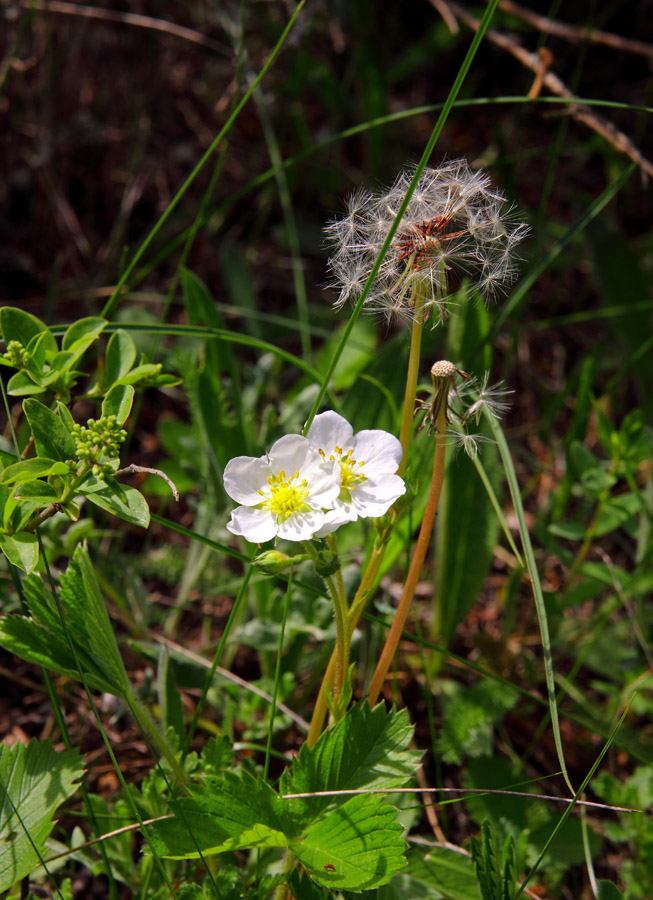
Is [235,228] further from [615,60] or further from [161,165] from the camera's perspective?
[615,60]

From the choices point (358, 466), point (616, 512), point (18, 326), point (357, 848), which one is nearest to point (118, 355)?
point (18, 326)

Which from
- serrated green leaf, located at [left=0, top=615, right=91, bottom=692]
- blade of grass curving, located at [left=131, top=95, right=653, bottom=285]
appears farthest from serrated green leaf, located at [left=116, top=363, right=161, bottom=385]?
blade of grass curving, located at [left=131, top=95, right=653, bottom=285]

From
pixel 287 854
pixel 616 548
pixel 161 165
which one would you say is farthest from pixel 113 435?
pixel 161 165

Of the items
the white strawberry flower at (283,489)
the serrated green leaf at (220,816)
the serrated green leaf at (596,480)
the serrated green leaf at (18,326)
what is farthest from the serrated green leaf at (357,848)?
the serrated green leaf at (596,480)

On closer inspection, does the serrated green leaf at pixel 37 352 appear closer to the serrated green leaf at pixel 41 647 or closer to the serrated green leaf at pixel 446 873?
the serrated green leaf at pixel 41 647

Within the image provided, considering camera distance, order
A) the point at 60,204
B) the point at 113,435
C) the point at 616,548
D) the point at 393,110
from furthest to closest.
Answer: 1. the point at 393,110
2. the point at 60,204
3. the point at 616,548
4. the point at 113,435

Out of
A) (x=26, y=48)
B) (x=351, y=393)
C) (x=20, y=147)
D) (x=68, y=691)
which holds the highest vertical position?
(x=26, y=48)

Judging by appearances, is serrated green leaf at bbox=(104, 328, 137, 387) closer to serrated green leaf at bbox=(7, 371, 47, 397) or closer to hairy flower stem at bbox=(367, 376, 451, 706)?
serrated green leaf at bbox=(7, 371, 47, 397)
